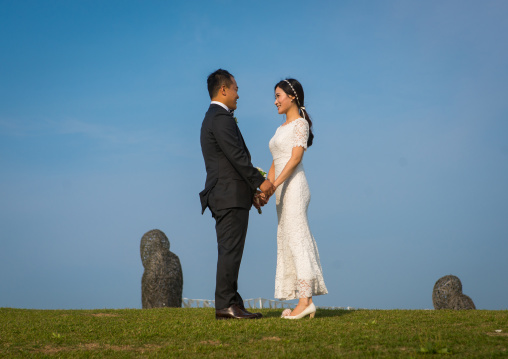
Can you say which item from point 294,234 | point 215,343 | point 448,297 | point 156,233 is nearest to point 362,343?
point 215,343

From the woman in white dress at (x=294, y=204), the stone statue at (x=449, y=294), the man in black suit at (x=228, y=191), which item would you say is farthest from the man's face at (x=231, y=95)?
the stone statue at (x=449, y=294)

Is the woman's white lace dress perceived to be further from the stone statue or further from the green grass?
the stone statue

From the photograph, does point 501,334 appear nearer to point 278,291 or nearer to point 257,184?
point 278,291

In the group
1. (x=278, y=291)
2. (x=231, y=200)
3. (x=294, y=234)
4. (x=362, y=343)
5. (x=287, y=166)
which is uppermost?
(x=287, y=166)

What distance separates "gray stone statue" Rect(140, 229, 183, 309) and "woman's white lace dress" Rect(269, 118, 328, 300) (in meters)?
8.25

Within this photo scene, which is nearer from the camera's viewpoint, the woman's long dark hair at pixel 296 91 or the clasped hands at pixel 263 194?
the clasped hands at pixel 263 194

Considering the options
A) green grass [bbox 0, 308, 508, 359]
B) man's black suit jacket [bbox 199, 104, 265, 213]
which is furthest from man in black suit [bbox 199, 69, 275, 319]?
green grass [bbox 0, 308, 508, 359]

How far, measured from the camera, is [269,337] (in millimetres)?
5723

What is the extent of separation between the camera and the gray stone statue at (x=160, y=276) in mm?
14961

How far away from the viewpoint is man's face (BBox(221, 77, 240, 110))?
24.1 ft

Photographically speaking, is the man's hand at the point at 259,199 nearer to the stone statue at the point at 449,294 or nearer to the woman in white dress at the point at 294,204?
the woman in white dress at the point at 294,204

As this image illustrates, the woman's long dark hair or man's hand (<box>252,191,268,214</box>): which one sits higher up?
the woman's long dark hair

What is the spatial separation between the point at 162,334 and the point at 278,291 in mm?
1941

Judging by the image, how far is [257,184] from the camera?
6984 millimetres
